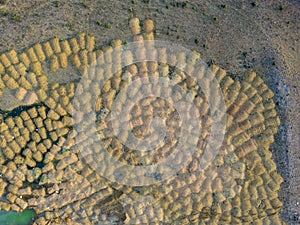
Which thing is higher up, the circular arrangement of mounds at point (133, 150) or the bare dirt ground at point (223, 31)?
the bare dirt ground at point (223, 31)

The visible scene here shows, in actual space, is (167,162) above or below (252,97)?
below

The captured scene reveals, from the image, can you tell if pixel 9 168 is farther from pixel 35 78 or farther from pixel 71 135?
pixel 35 78

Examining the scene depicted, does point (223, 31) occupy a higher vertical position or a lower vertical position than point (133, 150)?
higher

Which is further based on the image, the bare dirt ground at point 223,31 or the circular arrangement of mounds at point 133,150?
the circular arrangement of mounds at point 133,150

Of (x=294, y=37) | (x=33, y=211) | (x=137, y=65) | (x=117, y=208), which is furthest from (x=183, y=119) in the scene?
(x=33, y=211)

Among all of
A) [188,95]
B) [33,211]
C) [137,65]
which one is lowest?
[33,211]
